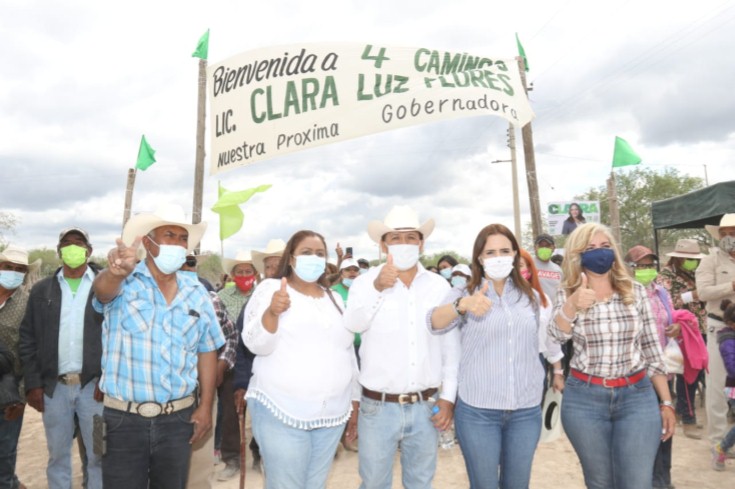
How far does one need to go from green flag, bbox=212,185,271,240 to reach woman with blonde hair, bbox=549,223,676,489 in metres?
3.97

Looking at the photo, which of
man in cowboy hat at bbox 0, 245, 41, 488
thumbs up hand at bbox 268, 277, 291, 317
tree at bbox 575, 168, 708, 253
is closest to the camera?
thumbs up hand at bbox 268, 277, 291, 317

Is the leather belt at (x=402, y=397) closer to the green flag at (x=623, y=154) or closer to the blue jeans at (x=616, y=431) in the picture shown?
the blue jeans at (x=616, y=431)

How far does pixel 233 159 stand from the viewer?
5.75m

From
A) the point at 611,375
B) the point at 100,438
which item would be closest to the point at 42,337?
the point at 100,438

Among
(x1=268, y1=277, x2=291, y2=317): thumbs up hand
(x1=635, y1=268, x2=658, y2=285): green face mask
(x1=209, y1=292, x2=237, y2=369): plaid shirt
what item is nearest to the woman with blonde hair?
(x1=268, y1=277, x2=291, y2=317): thumbs up hand

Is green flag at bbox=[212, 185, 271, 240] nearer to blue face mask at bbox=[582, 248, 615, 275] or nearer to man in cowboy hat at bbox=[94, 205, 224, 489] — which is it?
man in cowboy hat at bbox=[94, 205, 224, 489]

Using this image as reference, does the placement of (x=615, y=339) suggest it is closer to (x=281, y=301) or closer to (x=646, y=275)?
(x=281, y=301)

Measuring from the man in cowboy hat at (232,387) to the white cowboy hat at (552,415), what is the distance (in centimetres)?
300

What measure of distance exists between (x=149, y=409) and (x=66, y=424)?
6.22 ft

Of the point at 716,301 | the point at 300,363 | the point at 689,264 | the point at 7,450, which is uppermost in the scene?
the point at 689,264

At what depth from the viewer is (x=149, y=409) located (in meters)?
2.88

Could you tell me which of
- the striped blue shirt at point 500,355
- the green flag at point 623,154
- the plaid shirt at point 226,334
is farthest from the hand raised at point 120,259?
the green flag at point 623,154

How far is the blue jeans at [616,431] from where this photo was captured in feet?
9.84

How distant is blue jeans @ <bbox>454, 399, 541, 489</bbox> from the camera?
10.0 feet
